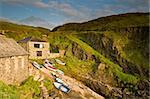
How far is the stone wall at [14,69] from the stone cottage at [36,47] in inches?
286

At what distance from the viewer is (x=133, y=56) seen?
33.7 m

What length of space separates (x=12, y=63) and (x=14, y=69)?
1.19 feet

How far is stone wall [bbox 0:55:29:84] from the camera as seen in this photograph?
494 inches

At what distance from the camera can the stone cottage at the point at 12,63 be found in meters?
12.6

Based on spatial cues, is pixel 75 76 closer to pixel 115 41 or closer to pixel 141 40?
pixel 115 41

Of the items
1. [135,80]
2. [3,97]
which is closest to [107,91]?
[135,80]

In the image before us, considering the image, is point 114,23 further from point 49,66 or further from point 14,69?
point 14,69

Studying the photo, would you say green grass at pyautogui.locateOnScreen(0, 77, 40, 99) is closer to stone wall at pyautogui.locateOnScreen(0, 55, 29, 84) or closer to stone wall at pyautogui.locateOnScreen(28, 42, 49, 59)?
stone wall at pyautogui.locateOnScreen(0, 55, 29, 84)

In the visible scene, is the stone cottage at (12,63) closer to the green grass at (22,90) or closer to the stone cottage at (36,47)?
the green grass at (22,90)

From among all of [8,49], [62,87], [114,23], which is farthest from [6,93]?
[114,23]

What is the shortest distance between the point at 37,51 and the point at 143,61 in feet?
45.1

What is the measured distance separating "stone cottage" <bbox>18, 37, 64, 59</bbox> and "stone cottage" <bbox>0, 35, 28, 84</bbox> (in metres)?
7.05

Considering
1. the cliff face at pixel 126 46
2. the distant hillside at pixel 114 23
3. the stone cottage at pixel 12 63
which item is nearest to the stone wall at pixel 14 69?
the stone cottage at pixel 12 63

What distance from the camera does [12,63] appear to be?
43.2 ft
